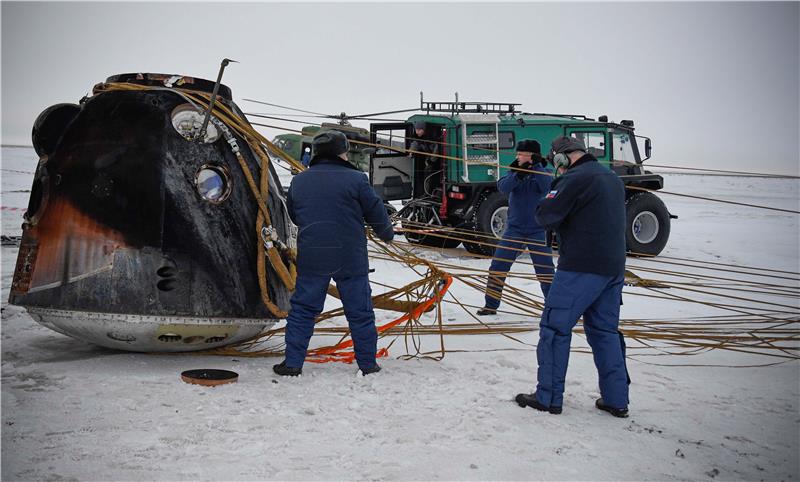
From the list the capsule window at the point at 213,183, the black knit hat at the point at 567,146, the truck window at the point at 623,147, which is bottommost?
the capsule window at the point at 213,183

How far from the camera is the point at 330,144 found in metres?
4.21

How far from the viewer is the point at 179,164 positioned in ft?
13.5

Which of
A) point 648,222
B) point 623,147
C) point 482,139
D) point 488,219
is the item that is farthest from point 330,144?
point 623,147

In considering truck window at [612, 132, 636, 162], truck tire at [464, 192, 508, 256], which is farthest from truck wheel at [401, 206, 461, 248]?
truck window at [612, 132, 636, 162]

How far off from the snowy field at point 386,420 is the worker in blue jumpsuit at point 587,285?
0.18 m

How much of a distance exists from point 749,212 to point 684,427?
23813 mm

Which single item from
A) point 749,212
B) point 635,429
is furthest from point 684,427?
point 749,212

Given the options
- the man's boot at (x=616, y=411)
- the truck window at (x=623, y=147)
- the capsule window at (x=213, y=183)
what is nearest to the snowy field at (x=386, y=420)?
the man's boot at (x=616, y=411)

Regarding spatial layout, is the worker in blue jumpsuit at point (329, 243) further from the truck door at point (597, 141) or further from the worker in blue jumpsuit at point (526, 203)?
the truck door at point (597, 141)

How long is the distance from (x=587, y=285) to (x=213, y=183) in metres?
2.44

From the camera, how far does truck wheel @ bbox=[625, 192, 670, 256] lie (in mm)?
11828

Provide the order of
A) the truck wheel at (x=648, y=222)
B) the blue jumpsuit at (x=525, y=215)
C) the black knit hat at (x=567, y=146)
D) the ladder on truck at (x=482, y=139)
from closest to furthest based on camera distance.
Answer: the black knit hat at (x=567, y=146)
the blue jumpsuit at (x=525, y=215)
the ladder on truck at (x=482, y=139)
the truck wheel at (x=648, y=222)

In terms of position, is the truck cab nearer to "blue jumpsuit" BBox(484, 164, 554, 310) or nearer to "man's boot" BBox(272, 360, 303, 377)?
"blue jumpsuit" BBox(484, 164, 554, 310)

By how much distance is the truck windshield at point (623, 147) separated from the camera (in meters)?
12.2
